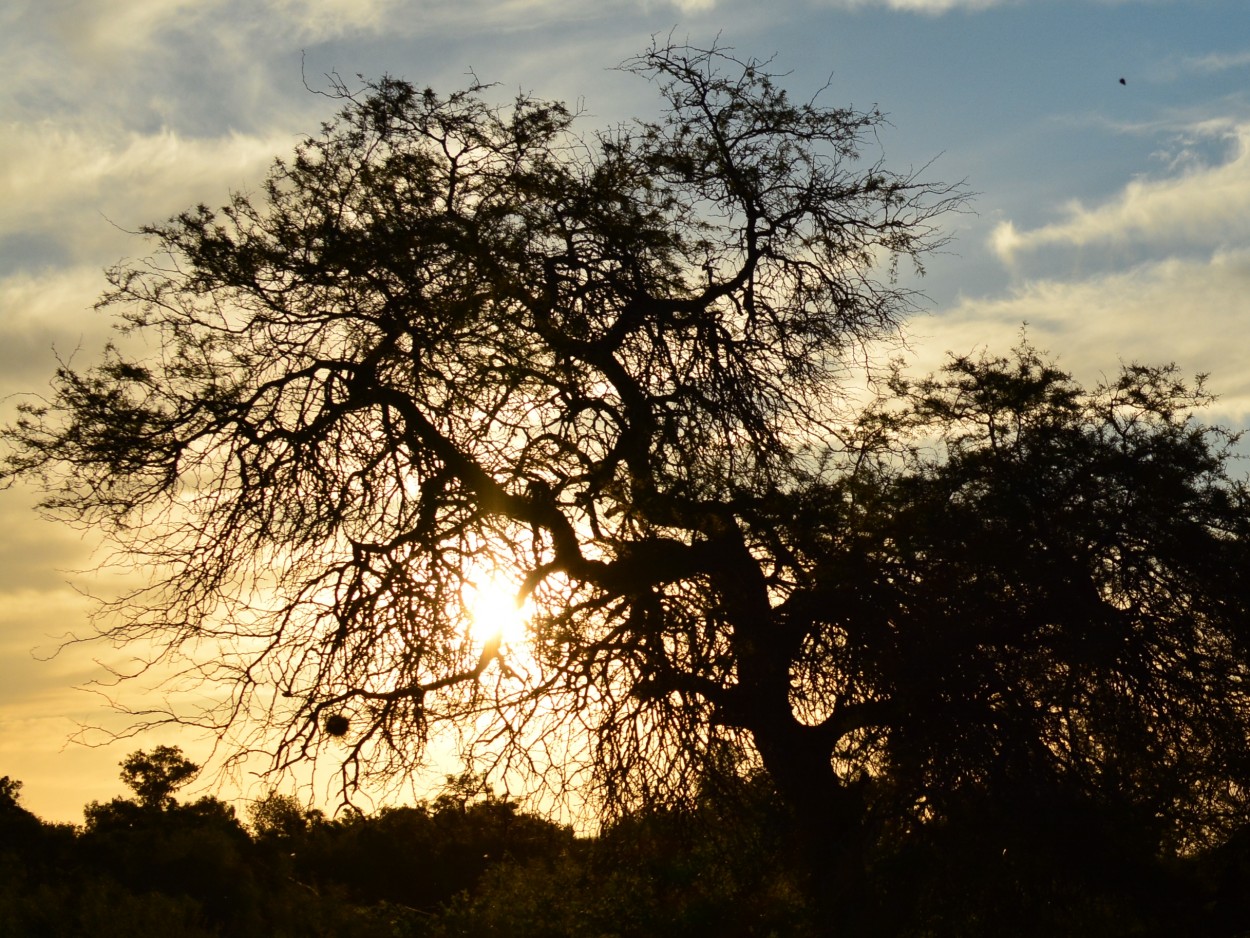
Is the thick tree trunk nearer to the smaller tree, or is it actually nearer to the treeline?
the treeline

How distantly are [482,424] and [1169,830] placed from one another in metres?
5.88

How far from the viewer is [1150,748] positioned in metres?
8.12

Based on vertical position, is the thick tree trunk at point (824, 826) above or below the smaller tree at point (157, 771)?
below

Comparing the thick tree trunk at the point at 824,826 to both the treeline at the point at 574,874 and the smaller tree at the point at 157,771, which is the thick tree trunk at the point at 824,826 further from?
the smaller tree at the point at 157,771

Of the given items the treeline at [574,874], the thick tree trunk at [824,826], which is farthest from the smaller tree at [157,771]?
the thick tree trunk at [824,826]

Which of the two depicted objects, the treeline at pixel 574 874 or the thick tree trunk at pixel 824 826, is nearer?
the treeline at pixel 574 874

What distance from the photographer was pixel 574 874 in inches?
431

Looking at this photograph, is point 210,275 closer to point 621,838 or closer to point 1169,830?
point 621,838

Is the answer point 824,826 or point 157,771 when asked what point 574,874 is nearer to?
point 824,826

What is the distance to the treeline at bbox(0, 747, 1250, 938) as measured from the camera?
7.46 meters

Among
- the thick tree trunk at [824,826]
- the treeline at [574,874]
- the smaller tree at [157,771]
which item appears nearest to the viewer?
the treeline at [574,874]

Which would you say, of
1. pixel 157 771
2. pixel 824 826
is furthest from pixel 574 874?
Result: pixel 157 771

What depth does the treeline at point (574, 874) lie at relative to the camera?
24.5 ft

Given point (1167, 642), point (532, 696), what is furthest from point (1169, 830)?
point (532, 696)
